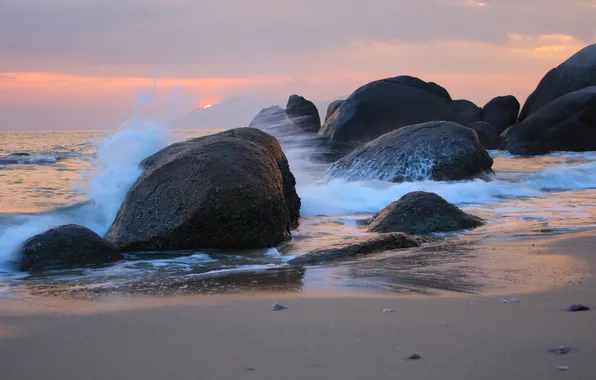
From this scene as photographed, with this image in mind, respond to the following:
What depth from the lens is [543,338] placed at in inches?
117

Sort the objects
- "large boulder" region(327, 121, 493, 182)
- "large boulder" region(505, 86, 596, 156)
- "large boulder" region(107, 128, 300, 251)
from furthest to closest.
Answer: "large boulder" region(505, 86, 596, 156) < "large boulder" region(327, 121, 493, 182) < "large boulder" region(107, 128, 300, 251)

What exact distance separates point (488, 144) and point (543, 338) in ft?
82.6

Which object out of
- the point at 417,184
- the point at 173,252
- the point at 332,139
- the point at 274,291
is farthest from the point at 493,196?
the point at 332,139

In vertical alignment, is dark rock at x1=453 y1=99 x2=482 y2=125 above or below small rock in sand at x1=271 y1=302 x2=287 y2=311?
above

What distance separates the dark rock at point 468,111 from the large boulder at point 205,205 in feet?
71.3

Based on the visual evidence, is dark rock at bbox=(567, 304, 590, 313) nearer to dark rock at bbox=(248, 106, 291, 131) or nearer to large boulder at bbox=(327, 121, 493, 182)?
large boulder at bbox=(327, 121, 493, 182)

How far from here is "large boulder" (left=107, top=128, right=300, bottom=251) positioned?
671 cm

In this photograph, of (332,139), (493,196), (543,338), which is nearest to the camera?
(543,338)

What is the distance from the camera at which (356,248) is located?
232 inches

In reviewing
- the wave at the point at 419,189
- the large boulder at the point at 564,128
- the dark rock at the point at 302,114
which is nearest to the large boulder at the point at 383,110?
the dark rock at the point at 302,114

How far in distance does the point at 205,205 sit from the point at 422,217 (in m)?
2.42

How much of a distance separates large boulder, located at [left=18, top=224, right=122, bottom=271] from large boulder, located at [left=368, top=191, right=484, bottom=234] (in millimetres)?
3016

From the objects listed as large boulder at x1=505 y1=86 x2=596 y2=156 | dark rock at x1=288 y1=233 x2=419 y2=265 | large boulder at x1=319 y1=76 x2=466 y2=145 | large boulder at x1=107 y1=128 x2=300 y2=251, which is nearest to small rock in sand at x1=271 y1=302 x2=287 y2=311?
dark rock at x1=288 y1=233 x2=419 y2=265

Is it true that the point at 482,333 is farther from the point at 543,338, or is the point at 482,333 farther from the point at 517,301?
the point at 517,301
